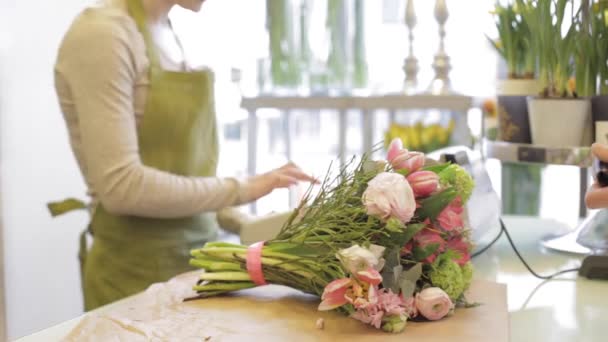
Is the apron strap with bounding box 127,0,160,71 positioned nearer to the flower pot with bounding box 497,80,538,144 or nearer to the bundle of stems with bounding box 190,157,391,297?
the bundle of stems with bounding box 190,157,391,297

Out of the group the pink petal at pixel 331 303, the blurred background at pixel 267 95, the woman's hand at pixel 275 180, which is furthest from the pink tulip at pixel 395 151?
the blurred background at pixel 267 95

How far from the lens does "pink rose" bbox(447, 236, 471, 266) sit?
3.68 ft

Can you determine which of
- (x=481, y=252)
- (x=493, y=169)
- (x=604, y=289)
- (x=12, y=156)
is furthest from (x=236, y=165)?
(x=604, y=289)

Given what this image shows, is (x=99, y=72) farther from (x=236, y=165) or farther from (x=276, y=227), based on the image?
(x=236, y=165)

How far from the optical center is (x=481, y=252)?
1677 millimetres

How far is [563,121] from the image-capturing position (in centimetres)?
159

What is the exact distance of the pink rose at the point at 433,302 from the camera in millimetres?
1067

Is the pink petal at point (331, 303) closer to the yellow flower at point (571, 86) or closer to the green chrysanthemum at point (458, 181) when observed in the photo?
the green chrysanthemum at point (458, 181)

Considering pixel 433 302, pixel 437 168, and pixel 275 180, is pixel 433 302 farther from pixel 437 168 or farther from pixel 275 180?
pixel 275 180

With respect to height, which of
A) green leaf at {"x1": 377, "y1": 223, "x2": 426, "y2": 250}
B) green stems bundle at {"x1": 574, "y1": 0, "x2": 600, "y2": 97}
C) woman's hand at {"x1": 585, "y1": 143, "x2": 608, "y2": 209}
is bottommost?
green leaf at {"x1": 377, "y1": 223, "x2": 426, "y2": 250}

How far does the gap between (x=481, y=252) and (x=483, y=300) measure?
47 centimetres

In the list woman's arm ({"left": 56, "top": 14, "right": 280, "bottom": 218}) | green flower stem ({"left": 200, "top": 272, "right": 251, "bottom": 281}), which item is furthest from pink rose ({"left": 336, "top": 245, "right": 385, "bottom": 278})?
woman's arm ({"left": 56, "top": 14, "right": 280, "bottom": 218})

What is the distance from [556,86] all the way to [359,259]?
0.80 m

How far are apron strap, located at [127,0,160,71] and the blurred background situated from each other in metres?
0.26
